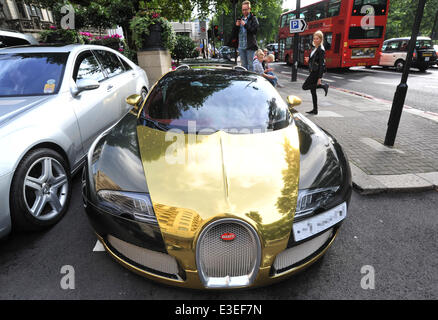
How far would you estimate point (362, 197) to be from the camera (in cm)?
310

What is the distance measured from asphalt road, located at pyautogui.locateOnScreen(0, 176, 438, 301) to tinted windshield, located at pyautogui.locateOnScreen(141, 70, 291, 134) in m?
1.19

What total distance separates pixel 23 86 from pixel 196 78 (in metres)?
1.87

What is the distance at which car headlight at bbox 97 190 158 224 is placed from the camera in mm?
1646

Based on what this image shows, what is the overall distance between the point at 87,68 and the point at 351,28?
15.6m

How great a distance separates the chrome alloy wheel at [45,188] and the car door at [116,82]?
1.38 metres

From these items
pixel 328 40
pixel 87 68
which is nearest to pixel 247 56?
pixel 87 68

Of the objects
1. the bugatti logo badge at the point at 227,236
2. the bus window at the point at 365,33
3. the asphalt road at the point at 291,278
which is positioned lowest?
the asphalt road at the point at 291,278

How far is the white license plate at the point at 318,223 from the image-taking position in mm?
1670

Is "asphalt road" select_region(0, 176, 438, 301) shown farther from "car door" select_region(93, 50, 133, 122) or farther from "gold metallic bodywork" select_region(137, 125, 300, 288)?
"car door" select_region(93, 50, 133, 122)

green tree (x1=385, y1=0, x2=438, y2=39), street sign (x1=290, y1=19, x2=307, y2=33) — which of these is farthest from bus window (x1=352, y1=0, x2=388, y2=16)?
green tree (x1=385, y1=0, x2=438, y2=39)

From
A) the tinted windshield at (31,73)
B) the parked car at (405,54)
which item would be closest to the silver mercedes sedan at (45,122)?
the tinted windshield at (31,73)

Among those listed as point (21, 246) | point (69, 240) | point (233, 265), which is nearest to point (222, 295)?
point (233, 265)

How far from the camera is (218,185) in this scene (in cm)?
172

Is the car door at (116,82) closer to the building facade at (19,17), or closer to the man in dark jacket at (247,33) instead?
the man in dark jacket at (247,33)
